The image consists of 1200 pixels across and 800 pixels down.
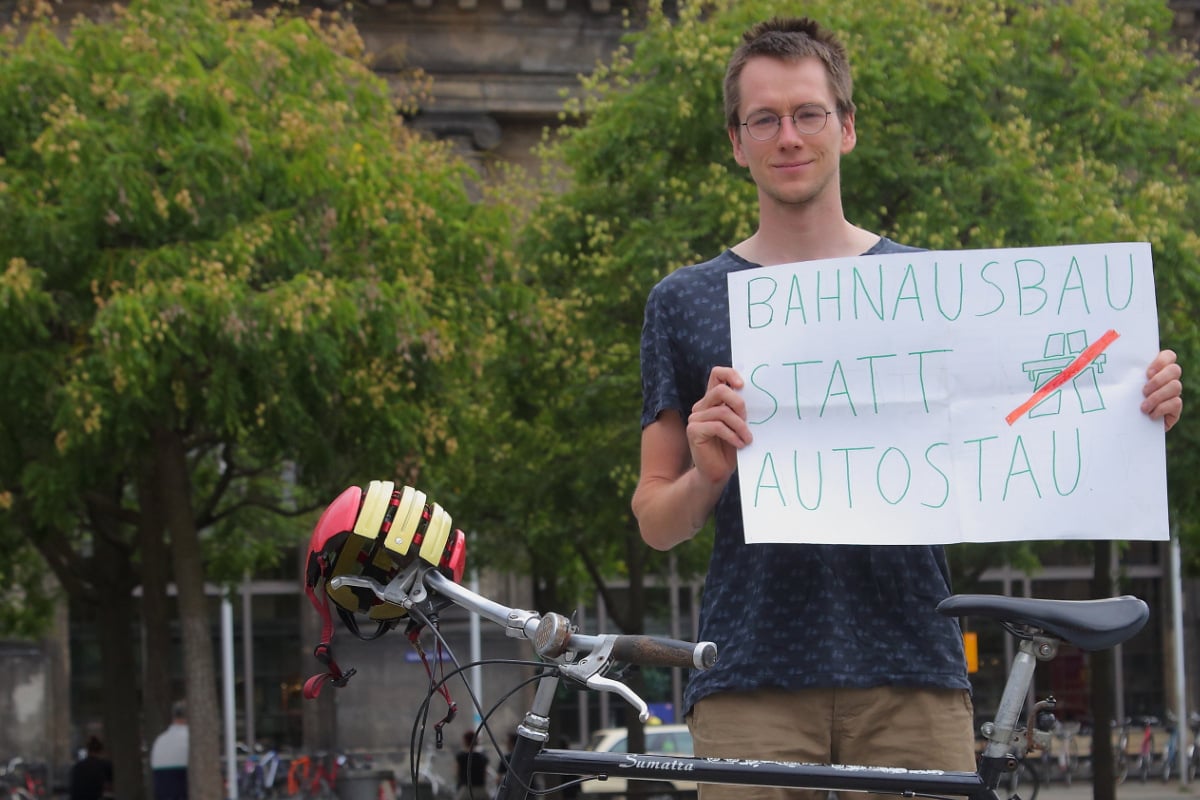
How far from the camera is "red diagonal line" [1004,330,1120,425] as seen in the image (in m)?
3.76

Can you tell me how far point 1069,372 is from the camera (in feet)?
12.4

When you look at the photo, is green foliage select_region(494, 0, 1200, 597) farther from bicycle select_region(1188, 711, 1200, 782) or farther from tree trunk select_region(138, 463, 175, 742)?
bicycle select_region(1188, 711, 1200, 782)

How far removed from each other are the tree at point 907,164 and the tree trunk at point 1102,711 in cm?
212

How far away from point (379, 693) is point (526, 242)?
51.3 ft

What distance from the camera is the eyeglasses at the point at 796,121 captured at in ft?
12.7

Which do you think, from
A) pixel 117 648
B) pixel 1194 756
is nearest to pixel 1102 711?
pixel 117 648

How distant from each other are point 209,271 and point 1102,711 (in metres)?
11.3

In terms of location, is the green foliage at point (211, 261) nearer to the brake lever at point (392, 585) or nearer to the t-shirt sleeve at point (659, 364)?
the t-shirt sleeve at point (659, 364)

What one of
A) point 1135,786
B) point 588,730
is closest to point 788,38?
point 1135,786

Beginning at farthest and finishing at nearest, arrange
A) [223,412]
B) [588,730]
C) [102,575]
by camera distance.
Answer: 1. [588,730]
2. [102,575]
3. [223,412]

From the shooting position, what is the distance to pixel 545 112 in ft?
120

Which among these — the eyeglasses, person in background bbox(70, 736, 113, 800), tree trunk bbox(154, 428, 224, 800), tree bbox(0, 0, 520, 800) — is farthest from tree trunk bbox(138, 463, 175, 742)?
the eyeglasses

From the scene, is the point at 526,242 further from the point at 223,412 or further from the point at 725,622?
the point at 725,622

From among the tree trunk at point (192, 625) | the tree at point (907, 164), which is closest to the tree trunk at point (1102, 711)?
the tree at point (907, 164)
